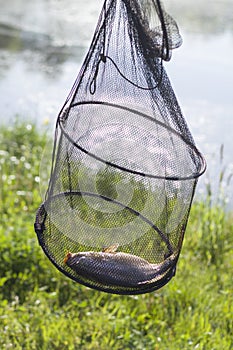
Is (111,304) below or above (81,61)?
above

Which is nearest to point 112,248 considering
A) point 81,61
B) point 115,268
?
point 115,268

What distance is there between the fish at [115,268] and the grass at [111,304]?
1.02m

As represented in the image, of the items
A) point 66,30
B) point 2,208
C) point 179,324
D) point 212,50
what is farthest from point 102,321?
point 66,30

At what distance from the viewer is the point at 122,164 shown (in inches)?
89.4

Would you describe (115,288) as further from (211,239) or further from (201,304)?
(211,239)

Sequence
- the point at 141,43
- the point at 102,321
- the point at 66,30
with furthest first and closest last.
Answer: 1. the point at 66,30
2. the point at 102,321
3. the point at 141,43

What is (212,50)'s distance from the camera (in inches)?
397

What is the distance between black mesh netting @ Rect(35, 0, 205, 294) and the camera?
218 cm

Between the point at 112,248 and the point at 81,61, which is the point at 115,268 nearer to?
the point at 112,248

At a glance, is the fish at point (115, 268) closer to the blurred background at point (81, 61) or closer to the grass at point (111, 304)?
the grass at point (111, 304)

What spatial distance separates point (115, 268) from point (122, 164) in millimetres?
363

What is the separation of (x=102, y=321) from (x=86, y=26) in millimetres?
8618

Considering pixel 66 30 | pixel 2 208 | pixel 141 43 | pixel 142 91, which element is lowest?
pixel 66 30

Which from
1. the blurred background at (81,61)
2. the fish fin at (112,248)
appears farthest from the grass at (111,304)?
the blurred background at (81,61)
